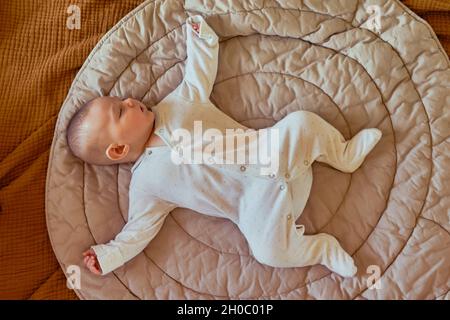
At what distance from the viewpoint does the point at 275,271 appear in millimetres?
1403

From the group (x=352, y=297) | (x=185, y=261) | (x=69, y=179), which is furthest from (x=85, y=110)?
(x=352, y=297)

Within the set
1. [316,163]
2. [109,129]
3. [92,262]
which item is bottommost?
[92,262]

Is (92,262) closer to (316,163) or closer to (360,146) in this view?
(316,163)

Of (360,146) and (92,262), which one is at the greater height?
(360,146)

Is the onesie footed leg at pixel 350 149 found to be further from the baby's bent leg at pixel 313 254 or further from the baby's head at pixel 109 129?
the baby's head at pixel 109 129

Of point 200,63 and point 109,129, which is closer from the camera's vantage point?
point 109,129

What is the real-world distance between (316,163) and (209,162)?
0.28 m

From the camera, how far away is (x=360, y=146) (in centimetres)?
136

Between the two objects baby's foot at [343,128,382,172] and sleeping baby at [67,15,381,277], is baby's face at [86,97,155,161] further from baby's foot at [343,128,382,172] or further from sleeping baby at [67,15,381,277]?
baby's foot at [343,128,382,172]

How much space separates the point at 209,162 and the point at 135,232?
0.26 meters

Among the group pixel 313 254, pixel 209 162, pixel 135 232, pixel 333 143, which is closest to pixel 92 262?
pixel 135 232

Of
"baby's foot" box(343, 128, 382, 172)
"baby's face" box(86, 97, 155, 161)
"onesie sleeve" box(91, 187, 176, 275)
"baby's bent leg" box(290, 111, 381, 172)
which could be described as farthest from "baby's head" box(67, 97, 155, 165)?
"baby's foot" box(343, 128, 382, 172)

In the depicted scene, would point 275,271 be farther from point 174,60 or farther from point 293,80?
point 174,60

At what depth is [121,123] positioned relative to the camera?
4.40 feet
